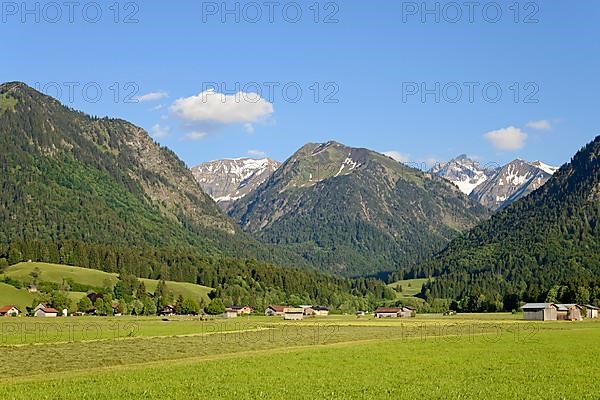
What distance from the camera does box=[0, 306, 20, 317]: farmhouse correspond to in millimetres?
185512

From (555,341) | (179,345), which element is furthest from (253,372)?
(555,341)

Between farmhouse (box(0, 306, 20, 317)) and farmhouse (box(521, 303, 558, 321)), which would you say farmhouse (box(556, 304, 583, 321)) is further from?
farmhouse (box(0, 306, 20, 317))

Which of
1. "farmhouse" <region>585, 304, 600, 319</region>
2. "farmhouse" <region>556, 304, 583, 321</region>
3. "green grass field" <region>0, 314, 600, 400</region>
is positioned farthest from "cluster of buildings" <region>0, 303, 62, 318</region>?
"farmhouse" <region>585, 304, 600, 319</region>

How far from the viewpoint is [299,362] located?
198ft

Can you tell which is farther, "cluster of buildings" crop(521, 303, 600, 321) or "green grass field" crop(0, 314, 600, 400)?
"cluster of buildings" crop(521, 303, 600, 321)

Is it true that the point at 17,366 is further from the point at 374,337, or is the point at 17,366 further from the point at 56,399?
the point at 374,337

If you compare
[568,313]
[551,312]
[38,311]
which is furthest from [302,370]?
[38,311]

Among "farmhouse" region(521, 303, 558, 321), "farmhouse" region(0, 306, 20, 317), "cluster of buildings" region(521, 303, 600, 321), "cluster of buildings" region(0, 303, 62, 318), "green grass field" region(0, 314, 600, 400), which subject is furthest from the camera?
"cluster of buildings" region(0, 303, 62, 318)

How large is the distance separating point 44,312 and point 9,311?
27.0 ft

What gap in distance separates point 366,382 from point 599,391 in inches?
531

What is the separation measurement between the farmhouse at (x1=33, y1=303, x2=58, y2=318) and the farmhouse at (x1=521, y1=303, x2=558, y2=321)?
11430 centimetres

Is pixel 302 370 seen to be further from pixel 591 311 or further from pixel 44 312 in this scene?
A: pixel 591 311

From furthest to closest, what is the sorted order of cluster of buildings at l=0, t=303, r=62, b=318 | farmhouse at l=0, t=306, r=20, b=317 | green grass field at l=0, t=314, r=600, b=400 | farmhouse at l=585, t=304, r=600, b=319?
farmhouse at l=585, t=304, r=600, b=319 → cluster of buildings at l=0, t=303, r=62, b=318 → farmhouse at l=0, t=306, r=20, b=317 → green grass field at l=0, t=314, r=600, b=400

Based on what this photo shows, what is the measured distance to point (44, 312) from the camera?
624 ft
